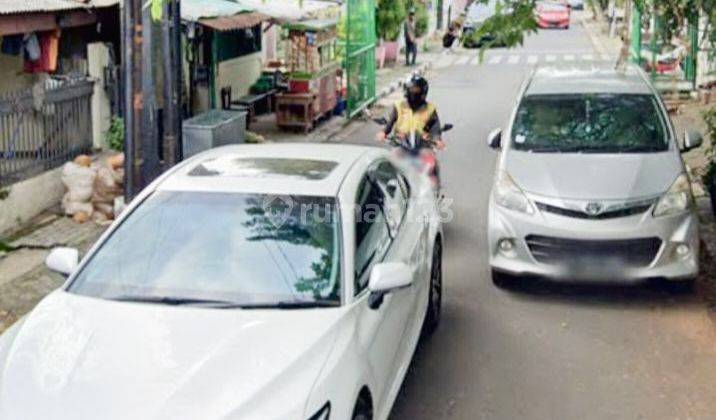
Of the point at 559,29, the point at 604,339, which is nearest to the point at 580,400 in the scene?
the point at 604,339

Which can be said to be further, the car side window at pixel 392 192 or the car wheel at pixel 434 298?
the car wheel at pixel 434 298

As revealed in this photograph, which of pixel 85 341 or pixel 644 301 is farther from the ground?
pixel 85 341

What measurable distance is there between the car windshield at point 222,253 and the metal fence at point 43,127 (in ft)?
18.1

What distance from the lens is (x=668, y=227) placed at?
8.38m

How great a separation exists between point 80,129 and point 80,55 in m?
2.36

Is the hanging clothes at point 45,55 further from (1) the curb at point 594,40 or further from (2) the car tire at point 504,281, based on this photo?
(1) the curb at point 594,40

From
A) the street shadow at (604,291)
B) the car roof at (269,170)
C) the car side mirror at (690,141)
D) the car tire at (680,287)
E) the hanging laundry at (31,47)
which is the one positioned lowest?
the street shadow at (604,291)

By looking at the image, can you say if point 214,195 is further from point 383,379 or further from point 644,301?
point 644,301

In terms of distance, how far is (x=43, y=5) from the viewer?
12.1 metres

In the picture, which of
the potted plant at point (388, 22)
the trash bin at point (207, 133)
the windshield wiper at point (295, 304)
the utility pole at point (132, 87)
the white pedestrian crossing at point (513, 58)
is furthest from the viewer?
the white pedestrian crossing at point (513, 58)

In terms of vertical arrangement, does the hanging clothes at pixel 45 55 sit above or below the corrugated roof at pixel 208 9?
below

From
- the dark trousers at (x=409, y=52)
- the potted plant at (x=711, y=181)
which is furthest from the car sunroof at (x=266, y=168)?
the dark trousers at (x=409, y=52)

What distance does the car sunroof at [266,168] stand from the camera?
20.8 feet

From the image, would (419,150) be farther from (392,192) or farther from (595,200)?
(392,192)
